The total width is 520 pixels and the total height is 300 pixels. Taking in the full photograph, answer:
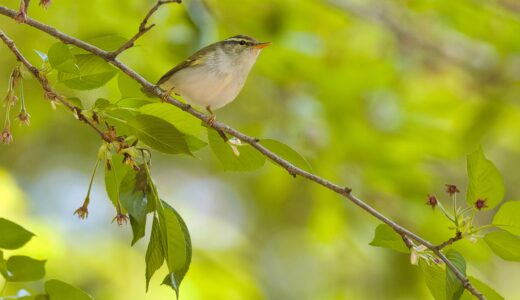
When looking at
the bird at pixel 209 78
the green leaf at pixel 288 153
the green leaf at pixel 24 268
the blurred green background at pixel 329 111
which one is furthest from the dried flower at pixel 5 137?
the blurred green background at pixel 329 111

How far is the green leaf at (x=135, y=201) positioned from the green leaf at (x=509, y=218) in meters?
0.79

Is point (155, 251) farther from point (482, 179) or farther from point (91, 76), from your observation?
point (482, 179)

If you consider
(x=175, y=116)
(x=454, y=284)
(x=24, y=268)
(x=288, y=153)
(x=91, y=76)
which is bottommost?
(x=454, y=284)

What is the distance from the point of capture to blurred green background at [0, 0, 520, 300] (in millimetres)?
3893

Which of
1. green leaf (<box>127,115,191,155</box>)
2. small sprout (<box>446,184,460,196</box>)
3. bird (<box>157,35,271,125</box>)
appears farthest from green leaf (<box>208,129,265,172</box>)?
bird (<box>157,35,271,125</box>)

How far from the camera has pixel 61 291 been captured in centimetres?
161

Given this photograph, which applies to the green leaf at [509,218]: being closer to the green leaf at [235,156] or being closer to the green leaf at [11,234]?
the green leaf at [235,156]

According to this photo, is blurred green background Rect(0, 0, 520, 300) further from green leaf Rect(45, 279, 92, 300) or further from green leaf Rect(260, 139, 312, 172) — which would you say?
green leaf Rect(260, 139, 312, 172)

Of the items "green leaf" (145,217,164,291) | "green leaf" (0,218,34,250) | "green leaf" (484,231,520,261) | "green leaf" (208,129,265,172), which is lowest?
"green leaf" (484,231,520,261)

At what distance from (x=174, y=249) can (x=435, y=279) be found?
23.2 inches

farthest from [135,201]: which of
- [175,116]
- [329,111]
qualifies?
[329,111]

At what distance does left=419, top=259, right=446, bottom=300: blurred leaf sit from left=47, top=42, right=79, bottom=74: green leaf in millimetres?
880

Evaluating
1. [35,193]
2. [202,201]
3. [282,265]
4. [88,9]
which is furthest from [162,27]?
[282,265]

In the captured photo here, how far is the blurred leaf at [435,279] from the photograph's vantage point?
A: 5.58 ft
